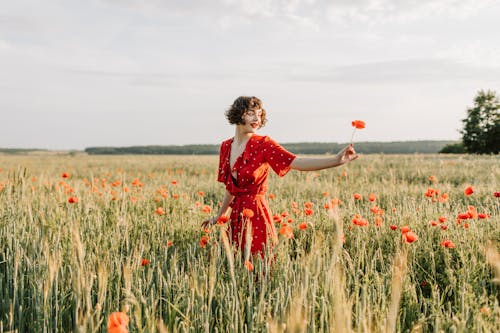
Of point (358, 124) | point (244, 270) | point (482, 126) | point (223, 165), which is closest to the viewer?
point (358, 124)

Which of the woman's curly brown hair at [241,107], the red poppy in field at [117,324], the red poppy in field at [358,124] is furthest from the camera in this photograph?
the woman's curly brown hair at [241,107]

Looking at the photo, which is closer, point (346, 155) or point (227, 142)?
point (346, 155)

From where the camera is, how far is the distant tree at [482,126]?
45906 millimetres

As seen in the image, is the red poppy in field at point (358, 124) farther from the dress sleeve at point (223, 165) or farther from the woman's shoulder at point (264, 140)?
the dress sleeve at point (223, 165)

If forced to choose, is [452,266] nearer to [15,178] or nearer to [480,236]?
[480,236]

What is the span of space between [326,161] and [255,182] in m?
0.75

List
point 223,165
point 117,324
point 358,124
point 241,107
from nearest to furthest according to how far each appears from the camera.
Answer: point 117,324 < point 358,124 < point 241,107 < point 223,165

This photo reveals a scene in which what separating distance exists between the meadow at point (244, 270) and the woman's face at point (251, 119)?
29.6 inches

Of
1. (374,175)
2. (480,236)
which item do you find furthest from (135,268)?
(374,175)

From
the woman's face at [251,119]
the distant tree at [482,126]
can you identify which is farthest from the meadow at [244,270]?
the distant tree at [482,126]

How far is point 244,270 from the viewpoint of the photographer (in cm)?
235

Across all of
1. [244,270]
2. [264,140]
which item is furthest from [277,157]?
[244,270]

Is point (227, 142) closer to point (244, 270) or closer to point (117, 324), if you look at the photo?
point (244, 270)

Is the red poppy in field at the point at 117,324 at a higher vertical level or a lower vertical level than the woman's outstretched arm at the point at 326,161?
lower
